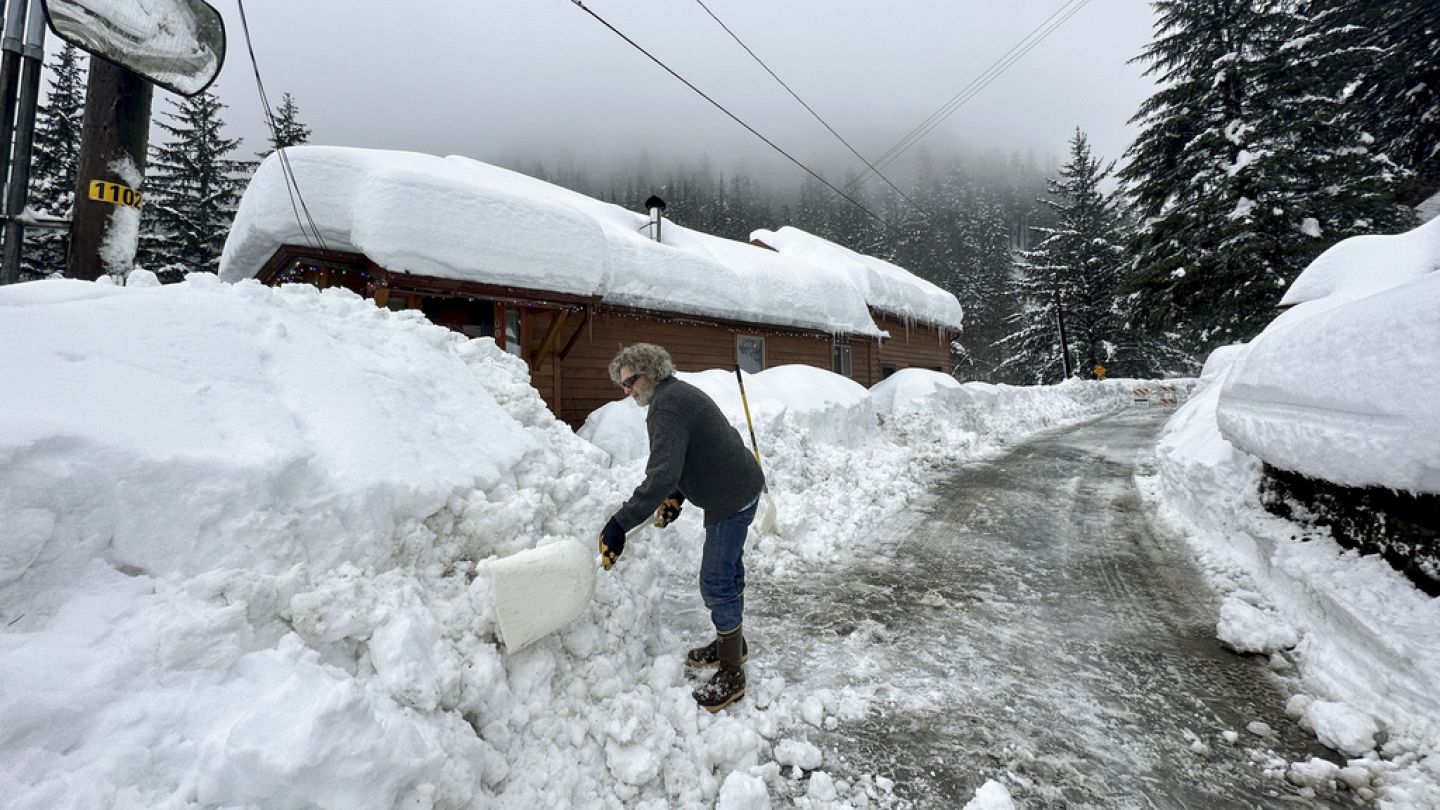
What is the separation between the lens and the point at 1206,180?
14.3 metres

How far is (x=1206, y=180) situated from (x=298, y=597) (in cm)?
2066

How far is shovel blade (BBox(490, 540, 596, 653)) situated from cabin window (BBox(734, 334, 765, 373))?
1021 cm

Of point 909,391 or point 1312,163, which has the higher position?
point 1312,163

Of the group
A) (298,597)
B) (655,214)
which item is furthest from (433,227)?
(655,214)

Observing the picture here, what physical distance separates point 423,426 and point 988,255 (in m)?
53.0

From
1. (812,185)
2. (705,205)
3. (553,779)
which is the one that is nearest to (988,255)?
(705,205)

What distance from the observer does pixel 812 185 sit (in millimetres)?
87750

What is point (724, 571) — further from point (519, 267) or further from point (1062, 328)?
point (1062, 328)

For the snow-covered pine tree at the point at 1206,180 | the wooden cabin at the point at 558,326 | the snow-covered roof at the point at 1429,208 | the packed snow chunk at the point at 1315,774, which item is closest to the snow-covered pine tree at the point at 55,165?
the wooden cabin at the point at 558,326

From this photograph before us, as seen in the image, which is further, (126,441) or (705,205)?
(705,205)

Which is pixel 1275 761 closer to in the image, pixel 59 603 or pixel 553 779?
pixel 553 779

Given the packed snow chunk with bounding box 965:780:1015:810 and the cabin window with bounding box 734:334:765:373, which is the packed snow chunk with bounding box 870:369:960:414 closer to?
the cabin window with bounding box 734:334:765:373

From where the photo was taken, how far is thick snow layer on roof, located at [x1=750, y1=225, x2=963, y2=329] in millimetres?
16919

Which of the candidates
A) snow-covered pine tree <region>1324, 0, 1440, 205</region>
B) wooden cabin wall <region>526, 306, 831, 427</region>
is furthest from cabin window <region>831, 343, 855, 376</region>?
snow-covered pine tree <region>1324, 0, 1440, 205</region>
